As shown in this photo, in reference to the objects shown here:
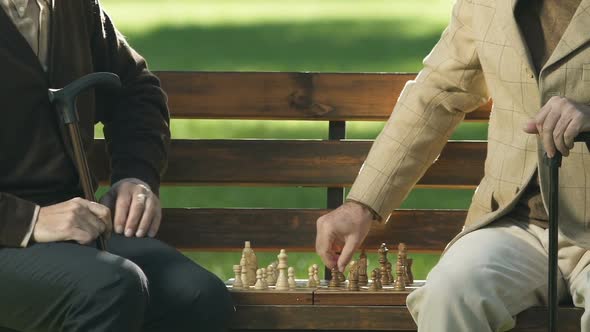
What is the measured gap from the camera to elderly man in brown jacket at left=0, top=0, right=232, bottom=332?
10.7 feet

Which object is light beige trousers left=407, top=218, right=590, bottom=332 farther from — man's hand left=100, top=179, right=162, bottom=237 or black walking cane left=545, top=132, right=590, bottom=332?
man's hand left=100, top=179, right=162, bottom=237

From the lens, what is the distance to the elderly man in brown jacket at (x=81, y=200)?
3.26 metres

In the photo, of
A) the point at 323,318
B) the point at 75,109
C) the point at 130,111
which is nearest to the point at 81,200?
the point at 75,109

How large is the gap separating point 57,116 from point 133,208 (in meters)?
0.35

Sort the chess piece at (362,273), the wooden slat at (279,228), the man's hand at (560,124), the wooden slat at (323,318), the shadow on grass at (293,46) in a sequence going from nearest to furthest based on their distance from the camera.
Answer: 1. the man's hand at (560,124)
2. the wooden slat at (323,318)
3. the chess piece at (362,273)
4. the wooden slat at (279,228)
5. the shadow on grass at (293,46)

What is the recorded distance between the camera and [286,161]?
14.1 feet

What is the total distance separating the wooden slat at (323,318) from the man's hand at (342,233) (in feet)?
0.84

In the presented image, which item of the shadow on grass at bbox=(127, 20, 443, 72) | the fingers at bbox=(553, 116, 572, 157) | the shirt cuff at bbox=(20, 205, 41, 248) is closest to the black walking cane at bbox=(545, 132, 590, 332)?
the fingers at bbox=(553, 116, 572, 157)

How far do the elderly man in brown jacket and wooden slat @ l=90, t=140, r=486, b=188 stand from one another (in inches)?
13.2

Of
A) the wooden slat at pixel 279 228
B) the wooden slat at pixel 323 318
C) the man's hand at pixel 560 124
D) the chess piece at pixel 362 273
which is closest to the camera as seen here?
the man's hand at pixel 560 124

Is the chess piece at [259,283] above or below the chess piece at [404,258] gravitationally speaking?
below

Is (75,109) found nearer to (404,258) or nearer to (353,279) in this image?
(353,279)

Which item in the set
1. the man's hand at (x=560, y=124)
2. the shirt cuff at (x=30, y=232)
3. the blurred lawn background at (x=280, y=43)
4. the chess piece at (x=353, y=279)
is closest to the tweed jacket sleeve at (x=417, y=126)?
the chess piece at (x=353, y=279)

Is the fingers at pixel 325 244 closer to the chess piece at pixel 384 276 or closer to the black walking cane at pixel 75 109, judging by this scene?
the chess piece at pixel 384 276
